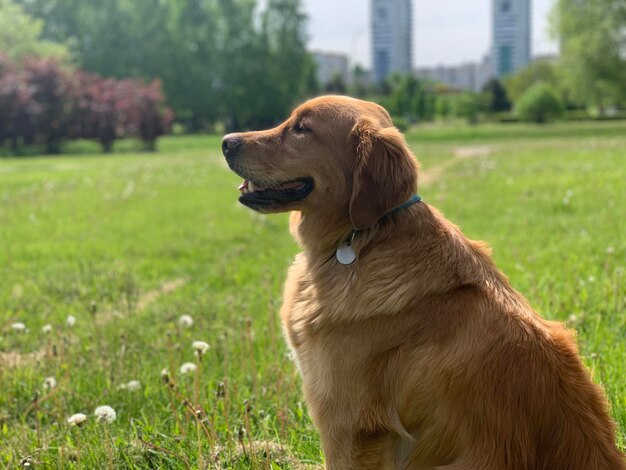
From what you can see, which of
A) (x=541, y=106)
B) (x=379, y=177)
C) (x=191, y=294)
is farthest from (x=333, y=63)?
(x=379, y=177)

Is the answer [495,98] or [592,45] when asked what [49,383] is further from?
[495,98]

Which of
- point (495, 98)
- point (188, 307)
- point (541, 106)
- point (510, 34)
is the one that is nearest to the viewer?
point (188, 307)

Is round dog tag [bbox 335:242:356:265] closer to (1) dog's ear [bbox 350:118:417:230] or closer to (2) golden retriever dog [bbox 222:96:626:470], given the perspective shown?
(2) golden retriever dog [bbox 222:96:626:470]

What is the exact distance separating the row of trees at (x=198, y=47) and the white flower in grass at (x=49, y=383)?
5499 centimetres

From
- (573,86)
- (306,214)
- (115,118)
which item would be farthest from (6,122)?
(573,86)

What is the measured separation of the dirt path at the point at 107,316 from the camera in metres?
Answer: 4.45

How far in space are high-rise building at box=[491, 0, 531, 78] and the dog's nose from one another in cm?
18176

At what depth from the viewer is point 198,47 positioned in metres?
57.2

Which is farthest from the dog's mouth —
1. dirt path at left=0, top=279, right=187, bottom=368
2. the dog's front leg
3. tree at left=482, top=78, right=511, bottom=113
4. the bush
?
tree at left=482, top=78, right=511, bottom=113

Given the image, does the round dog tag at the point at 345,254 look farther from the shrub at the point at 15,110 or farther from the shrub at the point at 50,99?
the shrub at the point at 50,99

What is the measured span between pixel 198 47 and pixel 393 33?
88150 millimetres

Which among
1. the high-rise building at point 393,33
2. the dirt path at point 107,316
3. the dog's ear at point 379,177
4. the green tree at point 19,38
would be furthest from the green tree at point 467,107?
the dog's ear at point 379,177

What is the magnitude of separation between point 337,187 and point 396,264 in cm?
48

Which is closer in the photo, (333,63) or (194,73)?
(194,73)
